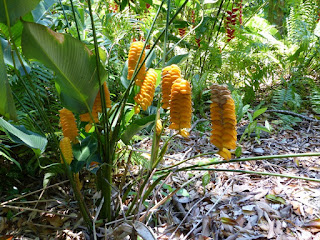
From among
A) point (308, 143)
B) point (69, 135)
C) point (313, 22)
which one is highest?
point (313, 22)

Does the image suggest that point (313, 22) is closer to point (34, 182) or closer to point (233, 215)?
point (233, 215)

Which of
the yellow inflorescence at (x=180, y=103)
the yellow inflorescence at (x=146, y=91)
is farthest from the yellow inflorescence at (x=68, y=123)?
the yellow inflorescence at (x=180, y=103)

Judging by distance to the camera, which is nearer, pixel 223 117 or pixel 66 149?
pixel 223 117

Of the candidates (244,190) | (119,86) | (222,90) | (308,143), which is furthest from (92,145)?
(308,143)

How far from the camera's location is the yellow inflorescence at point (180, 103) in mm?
668

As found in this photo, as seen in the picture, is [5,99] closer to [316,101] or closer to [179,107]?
[179,107]

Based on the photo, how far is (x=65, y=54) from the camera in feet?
2.10

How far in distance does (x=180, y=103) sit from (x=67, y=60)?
0.29 meters

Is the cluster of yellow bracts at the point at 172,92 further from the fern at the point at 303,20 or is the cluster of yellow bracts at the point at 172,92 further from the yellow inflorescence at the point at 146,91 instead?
the fern at the point at 303,20

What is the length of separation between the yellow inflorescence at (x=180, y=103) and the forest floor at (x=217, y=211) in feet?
1.03

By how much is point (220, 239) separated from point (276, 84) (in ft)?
6.55

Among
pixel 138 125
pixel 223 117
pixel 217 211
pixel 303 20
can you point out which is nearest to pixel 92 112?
Result: pixel 138 125

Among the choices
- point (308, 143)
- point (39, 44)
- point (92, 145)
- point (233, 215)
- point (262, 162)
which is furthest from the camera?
point (308, 143)

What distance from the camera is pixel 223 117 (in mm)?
655
